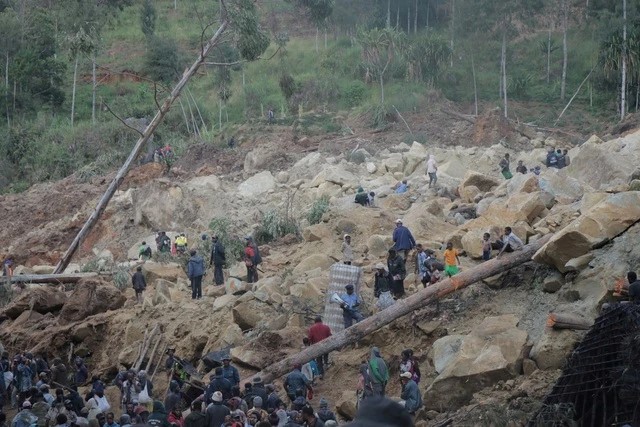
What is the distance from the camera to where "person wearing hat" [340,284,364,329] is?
43.2ft

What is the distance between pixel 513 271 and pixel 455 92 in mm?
26237

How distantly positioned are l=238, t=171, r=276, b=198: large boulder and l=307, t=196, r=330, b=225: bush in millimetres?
3707

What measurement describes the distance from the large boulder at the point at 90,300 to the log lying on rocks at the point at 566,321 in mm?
8416

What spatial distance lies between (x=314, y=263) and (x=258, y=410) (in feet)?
26.1

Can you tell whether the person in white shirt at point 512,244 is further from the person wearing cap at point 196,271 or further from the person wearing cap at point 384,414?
the person wearing cap at point 384,414

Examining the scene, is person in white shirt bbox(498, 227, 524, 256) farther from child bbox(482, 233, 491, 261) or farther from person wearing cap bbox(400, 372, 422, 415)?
person wearing cap bbox(400, 372, 422, 415)

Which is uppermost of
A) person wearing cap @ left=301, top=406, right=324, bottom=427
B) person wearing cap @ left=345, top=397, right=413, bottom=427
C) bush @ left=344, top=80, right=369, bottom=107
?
person wearing cap @ left=345, top=397, right=413, bottom=427

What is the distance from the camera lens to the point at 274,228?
20922mm

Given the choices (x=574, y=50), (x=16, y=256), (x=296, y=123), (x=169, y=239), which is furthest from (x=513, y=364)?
(x=574, y=50)

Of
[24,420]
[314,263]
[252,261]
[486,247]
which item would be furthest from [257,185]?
[24,420]

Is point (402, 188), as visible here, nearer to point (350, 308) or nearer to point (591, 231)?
point (350, 308)

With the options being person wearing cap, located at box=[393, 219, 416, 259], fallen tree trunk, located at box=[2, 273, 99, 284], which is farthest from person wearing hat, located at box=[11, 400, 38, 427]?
fallen tree trunk, located at box=[2, 273, 99, 284]

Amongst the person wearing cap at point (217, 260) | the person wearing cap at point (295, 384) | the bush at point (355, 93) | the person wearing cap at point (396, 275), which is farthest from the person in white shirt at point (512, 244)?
the bush at point (355, 93)

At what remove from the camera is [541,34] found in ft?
143
